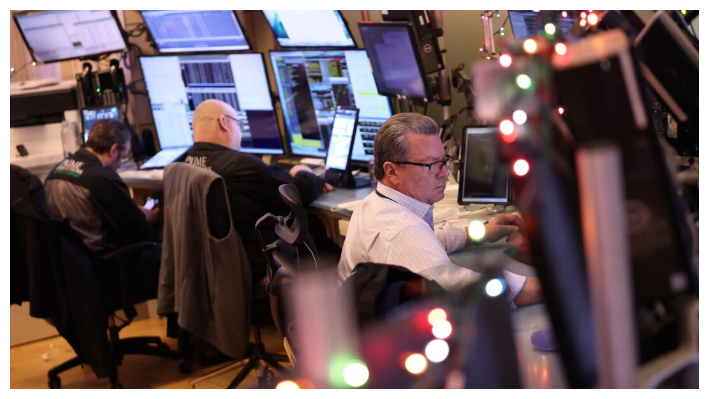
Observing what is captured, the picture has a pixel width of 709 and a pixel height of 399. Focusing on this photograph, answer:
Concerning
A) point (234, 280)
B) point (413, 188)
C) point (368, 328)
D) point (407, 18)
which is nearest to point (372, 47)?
point (407, 18)

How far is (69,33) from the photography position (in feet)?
13.9

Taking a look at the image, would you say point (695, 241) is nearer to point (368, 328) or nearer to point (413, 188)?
point (368, 328)

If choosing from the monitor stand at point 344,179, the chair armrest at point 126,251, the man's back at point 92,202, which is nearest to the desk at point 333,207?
the monitor stand at point 344,179

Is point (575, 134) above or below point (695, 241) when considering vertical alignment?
above

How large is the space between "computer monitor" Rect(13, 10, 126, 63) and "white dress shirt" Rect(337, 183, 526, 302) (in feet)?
10.4

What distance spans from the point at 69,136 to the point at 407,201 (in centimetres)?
324

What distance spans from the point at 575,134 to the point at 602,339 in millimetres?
135

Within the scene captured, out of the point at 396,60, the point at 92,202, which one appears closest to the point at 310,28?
the point at 396,60

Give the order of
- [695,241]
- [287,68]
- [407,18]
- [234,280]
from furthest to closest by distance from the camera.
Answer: [287,68]
[407,18]
[234,280]
[695,241]

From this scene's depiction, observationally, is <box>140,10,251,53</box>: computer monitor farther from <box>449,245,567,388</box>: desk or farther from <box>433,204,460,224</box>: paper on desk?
<box>449,245,567,388</box>: desk

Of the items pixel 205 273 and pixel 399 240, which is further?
pixel 205 273

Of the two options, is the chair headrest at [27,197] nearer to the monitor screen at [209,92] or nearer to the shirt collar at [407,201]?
the monitor screen at [209,92]

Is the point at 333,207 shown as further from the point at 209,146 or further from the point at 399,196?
the point at 399,196

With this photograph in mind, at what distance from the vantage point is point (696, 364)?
0.56 meters
